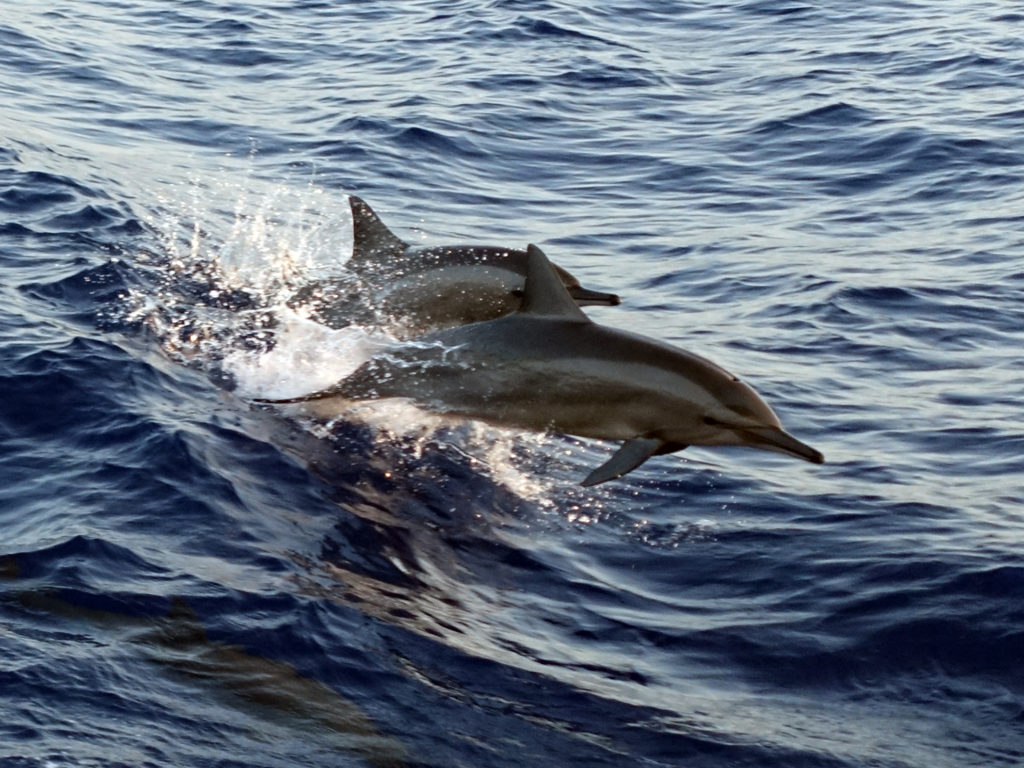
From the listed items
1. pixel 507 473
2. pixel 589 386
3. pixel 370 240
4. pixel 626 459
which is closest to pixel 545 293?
pixel 589 386

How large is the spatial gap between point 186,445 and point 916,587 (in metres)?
4.20

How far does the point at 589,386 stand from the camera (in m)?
7.53

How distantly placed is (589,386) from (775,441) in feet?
3.20

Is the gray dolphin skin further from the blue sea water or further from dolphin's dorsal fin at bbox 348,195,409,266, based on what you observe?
dolphin's dorsal fin at bbox 348,195,409,266

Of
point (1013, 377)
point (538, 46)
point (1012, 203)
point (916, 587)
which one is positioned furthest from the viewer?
point (538, 46)

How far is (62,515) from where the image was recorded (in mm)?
7641

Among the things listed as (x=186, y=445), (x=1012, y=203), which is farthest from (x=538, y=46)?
(x=186, y=445)

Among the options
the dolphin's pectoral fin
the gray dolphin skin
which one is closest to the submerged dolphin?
the gray dolphin skin

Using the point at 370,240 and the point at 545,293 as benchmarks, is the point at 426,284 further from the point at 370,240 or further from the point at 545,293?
the point at 545,293

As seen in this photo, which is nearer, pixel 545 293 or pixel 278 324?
pixel 545 293

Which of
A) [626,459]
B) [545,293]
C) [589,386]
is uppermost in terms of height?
[545,293]

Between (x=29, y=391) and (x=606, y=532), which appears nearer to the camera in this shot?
(x=606, y=532)

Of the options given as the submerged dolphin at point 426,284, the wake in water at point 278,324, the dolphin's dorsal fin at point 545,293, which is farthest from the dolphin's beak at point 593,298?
the dolphin's dorsal fin at point 545,293

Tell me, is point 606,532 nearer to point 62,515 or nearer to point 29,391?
point 62,515
